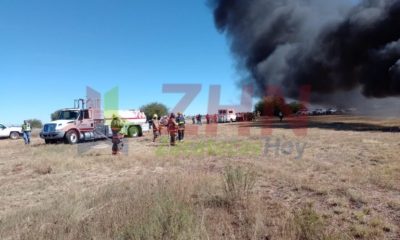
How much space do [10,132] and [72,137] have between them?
57.9ft

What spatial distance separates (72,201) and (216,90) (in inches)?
424

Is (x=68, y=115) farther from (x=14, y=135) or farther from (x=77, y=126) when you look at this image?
(x=14, y=135)

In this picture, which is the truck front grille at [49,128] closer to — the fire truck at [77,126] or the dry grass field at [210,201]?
the fire truck at [77,126]

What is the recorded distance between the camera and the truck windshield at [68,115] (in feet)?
72.3

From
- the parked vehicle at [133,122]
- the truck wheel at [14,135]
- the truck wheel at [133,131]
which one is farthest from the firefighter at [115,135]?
the truck wheel at [14,135]

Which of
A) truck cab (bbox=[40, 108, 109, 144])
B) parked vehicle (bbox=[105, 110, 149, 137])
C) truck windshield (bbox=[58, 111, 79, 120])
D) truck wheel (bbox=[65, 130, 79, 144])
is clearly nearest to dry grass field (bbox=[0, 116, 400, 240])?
truck wheel (bbox=[65, 130, 79, 144])

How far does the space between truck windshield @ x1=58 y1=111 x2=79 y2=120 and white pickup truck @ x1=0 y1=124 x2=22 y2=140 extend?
15.9 metres

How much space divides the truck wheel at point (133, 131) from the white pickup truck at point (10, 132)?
15498 millimetres

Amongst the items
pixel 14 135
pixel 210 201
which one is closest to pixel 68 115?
pixel 14 135

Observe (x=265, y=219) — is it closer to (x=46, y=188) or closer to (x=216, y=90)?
(x=46, y=188)

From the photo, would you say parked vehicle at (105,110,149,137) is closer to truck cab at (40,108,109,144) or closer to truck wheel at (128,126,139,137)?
truck wheel at (128,126,139,137)

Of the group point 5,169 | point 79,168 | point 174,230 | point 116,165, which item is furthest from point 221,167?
point 5,169

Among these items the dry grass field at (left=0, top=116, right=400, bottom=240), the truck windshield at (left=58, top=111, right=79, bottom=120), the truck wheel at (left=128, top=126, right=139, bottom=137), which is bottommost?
the dry grass field at (left=0, top=116, right=400, bottom=240)

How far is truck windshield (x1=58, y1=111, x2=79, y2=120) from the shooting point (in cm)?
2203
